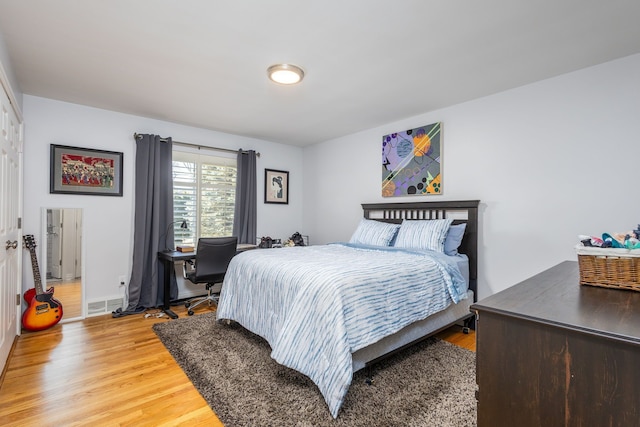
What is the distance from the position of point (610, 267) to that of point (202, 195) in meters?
4.22

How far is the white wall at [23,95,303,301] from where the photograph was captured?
317cm

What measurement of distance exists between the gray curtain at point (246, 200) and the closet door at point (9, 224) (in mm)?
2314

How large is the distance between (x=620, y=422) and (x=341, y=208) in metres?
4.01

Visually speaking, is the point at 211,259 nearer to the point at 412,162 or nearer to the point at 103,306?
the point at 103,306

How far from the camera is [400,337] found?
229 centimetres

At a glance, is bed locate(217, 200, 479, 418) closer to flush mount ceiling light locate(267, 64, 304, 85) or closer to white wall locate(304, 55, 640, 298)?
white wall locate(304, 55, 640, 298)

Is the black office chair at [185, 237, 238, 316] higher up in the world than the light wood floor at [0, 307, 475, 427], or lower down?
higher up

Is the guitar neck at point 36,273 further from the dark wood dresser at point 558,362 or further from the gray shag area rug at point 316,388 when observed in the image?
the dark wood dresser at point 558,362

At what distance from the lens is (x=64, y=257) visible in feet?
11.0

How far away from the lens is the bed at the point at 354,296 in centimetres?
185

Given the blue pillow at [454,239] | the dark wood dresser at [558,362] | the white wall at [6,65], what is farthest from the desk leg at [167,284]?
the dark wood dresser at [558,362]

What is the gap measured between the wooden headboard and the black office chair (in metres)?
1.97

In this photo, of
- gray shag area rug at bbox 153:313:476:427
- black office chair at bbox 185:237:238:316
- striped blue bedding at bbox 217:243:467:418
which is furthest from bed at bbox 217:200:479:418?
black office chair at bbox 185:237:238:316

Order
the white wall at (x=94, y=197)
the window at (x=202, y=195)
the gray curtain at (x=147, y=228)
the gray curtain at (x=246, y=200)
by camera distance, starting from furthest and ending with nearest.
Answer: the gray curtain at (x=246, y=200)
the window at (x=202, y=195)
the gray curtain at (x=147, y=228)
the white wall at (x=94, y=197)
